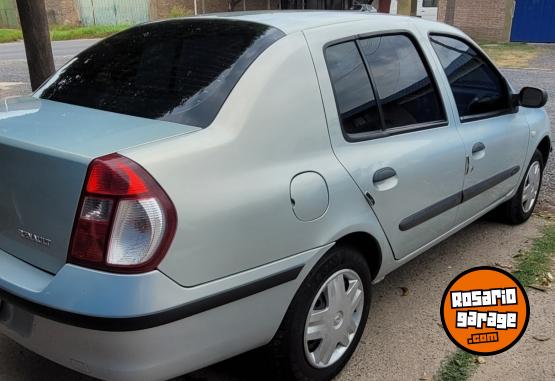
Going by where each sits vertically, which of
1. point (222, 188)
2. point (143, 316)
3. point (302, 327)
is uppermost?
point (222, 188)

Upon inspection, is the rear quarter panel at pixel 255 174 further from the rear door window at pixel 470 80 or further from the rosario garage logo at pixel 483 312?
the rear door window at pixel 470 80

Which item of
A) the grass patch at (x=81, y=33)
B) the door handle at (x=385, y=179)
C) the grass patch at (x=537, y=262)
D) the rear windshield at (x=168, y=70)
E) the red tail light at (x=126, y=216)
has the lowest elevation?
the grass patch at (x=81, y=33)

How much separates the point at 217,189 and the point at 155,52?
39.4 inches

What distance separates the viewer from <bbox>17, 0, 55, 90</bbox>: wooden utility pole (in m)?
4.79

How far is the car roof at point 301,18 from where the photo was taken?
99.3 inches

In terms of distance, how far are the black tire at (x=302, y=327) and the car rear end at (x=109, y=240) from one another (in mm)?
104

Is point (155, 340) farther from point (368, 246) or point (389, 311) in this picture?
point (389, 311)

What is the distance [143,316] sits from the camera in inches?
70.2

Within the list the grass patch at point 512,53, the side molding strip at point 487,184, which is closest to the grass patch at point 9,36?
the grass patch at point 512,53

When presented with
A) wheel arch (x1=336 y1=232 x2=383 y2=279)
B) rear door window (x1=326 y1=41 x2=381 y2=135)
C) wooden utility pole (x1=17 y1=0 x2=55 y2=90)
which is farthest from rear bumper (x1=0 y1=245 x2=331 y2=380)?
wooden utility pole (x1=17 y1=0 x2=55 y2=90)

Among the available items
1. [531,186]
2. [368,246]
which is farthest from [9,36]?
[368,246]

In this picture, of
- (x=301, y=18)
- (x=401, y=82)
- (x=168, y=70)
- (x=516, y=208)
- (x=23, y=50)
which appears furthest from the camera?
(x=23, y=50)

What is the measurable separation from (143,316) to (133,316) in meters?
0.03

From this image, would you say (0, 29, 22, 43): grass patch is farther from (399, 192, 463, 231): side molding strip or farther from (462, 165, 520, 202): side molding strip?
(399, 192, 463, 231): side molding strip
